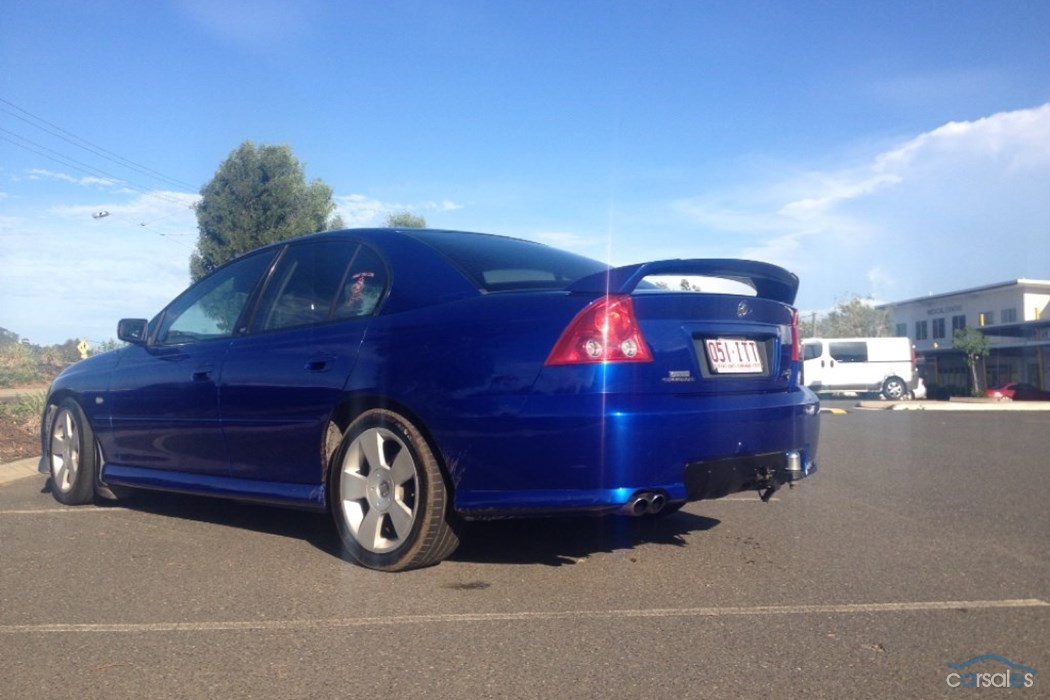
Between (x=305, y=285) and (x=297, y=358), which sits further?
(x=305, y=285)

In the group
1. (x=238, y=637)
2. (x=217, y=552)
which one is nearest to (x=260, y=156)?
(x=217, y=552)

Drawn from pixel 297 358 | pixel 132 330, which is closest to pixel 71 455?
pixel 132 330

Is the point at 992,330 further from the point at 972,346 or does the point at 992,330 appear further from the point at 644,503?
the point at 644,503

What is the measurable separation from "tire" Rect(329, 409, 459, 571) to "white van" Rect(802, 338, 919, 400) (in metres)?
32.8

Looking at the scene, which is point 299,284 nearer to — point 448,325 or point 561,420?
point 448,325

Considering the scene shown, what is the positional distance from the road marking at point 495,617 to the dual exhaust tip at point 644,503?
39 cm

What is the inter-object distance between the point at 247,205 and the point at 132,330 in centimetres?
1808

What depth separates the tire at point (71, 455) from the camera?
6125 mm

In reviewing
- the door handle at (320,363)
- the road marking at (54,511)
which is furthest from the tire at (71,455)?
the door handle at (320,363)

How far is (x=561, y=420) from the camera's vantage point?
377 centimetres

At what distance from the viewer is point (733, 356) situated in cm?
425

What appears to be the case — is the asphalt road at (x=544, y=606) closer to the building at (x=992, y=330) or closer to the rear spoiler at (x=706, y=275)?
the rear spoiler at (x=706, y=275)

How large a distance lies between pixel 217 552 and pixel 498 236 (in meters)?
2.26

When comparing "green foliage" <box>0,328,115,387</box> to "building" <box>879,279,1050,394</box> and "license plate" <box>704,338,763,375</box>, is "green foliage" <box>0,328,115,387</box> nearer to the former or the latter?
"license plate" <box>704,338,763,375</box>
